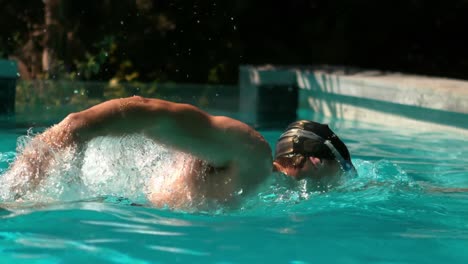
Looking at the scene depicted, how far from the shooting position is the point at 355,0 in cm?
1081

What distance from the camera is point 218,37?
1063 centimetres

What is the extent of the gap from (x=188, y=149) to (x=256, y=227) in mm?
434

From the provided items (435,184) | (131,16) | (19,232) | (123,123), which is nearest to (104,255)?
(19,232)

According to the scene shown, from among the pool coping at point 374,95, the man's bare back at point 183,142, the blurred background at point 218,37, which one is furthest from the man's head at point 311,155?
the blurred background at point 218,37

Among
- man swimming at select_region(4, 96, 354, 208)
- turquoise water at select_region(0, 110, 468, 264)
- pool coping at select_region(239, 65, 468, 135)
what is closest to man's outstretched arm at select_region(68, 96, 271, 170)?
man swimming at select_region(4, 96, 354, 208)

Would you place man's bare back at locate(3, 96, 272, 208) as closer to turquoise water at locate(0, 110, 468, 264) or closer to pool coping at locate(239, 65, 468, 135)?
turquoise water at locate(0, 110, 468, 264)

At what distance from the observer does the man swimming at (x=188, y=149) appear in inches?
123

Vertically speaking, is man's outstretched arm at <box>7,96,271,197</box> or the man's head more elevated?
man's outstretched arm at <box>7,96,271,197</box>

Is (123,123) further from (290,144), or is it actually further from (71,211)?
(290,144)

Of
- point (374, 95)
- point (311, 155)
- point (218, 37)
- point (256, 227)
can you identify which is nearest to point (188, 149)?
point (256, 227)

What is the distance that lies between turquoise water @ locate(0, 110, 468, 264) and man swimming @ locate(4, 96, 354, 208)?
118 millimetres

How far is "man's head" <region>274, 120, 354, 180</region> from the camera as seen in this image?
3.84 m

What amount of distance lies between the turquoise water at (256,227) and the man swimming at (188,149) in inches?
4.6

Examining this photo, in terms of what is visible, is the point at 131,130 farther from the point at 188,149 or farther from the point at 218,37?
the point at 218,37
